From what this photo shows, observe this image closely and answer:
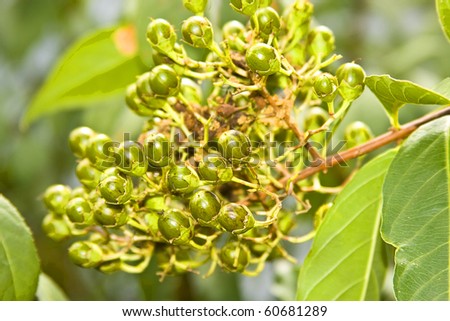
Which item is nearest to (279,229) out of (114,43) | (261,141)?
(261,141)

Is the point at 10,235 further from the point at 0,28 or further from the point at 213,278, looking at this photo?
the point at 0,28

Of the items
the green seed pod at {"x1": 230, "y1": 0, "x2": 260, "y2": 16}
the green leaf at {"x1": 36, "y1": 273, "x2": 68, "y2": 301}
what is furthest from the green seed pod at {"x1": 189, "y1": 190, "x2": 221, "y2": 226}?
the green leaf at {"x1": 36, "y1": 273, "x2": 68, "y2": 301}

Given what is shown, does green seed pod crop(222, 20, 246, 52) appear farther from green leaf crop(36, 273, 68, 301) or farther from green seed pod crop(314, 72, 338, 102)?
green leaf crop(36, 273, 68, 301)

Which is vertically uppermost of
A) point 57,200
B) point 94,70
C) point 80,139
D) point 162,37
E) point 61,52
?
point 162,37

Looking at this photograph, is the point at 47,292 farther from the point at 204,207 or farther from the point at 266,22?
the point at 266,22

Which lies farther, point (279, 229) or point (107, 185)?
point (279, 229)

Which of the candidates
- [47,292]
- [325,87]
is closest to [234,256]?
[325,87]
